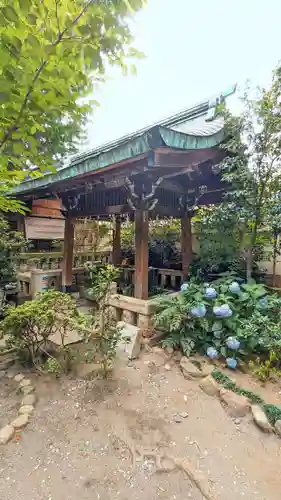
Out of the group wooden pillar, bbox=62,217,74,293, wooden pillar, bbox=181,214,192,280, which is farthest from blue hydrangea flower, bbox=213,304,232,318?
wooden pillar, bbox=62,217,74,293

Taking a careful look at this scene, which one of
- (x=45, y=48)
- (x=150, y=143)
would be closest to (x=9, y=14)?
(x=45, y=48)

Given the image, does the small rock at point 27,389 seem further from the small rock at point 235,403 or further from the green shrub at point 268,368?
the green shrub at point 268,368

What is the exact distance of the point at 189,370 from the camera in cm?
257

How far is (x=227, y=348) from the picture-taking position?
2.71 metres

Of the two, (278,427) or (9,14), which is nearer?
(9,14)

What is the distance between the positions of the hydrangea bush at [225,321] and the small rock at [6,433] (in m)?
1.71

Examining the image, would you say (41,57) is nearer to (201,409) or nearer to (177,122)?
(201,409)

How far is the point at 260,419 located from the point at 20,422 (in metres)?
1.93

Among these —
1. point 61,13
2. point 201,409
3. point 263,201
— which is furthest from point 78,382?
point 263,201

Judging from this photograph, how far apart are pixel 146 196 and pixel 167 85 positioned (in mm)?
5529

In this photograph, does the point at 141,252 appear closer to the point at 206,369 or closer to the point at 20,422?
the point at 206,369

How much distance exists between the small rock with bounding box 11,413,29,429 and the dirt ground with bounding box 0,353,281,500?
0.16 ft

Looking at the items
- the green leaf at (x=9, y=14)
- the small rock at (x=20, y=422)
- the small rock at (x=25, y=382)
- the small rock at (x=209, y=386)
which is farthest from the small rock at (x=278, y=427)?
the green leaf at (x=9, y=14)

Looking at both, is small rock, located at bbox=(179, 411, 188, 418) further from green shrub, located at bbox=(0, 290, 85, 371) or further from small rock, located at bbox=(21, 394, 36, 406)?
small rock, located at bbox=(21, 394, 36, 406)
